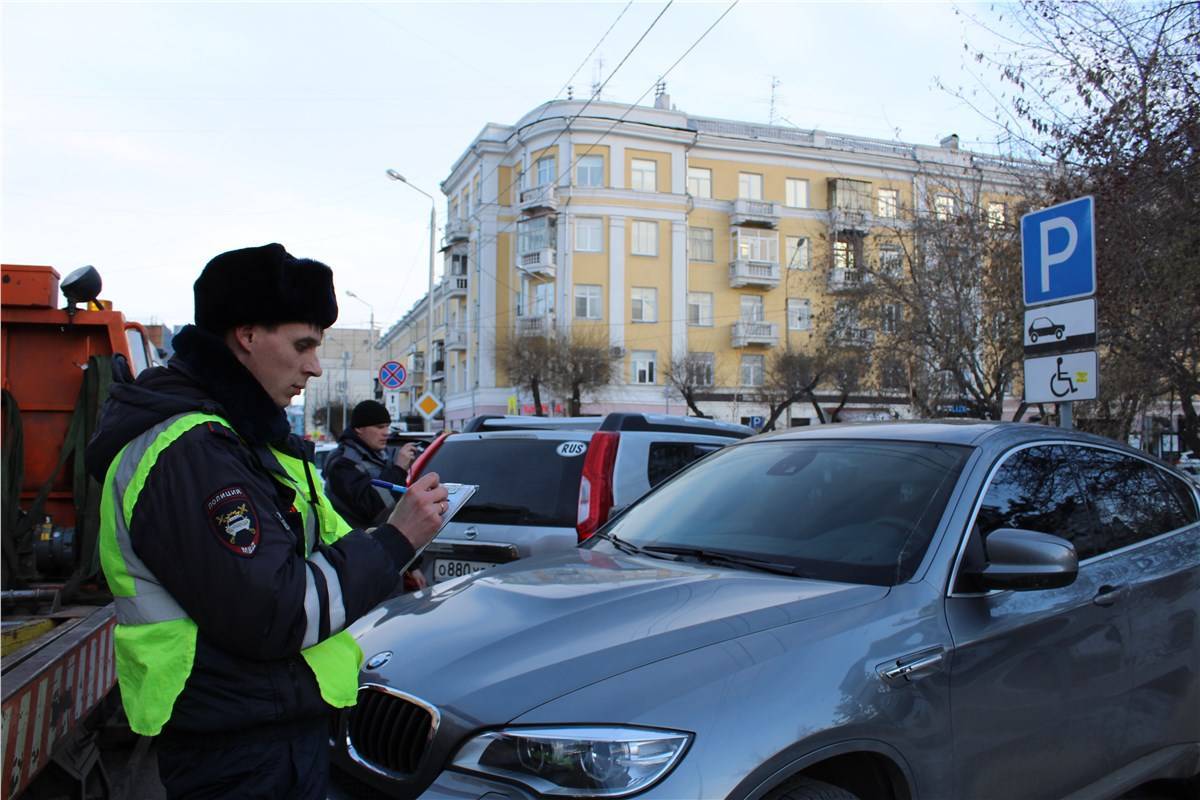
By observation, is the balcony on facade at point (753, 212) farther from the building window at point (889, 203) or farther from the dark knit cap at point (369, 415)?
the dark knit cap at point (369, 415)

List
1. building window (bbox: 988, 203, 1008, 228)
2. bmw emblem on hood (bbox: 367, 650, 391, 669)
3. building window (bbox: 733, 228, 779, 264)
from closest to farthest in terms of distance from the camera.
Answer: bmw emblem on hood (bbox: 367, 650, 391, 669), building window (bbox: 988, 203, 1008, 228), building window (bbox: 733, 228, 779, 264)

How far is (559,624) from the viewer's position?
2.52 meters

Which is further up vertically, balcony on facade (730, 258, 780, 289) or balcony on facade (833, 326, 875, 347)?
balcony on facade (730, 258, 780, 289)

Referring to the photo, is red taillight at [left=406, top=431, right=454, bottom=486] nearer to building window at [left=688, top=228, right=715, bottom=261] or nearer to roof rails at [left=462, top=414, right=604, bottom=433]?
roof rails at [left=462, top=414, right=604, bottom=433]

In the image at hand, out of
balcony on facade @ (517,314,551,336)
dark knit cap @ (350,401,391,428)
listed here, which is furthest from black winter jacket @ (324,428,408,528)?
balcony on facade @ (517,314,551,336)

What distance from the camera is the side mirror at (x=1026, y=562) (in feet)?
8.82

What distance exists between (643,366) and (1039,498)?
3954cm

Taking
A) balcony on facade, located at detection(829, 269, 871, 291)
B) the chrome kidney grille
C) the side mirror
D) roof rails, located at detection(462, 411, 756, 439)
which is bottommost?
the chrome kidney grille

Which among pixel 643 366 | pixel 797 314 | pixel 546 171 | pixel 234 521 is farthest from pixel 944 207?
pixel 797 314

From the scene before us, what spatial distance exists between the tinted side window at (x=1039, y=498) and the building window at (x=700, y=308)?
1591 inches

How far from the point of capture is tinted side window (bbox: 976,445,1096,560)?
3.18 m

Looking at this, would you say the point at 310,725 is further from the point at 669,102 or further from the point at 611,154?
the point at 669,102

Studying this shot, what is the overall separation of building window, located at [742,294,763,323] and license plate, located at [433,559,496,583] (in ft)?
132

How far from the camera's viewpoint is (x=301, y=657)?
71.7 inches
